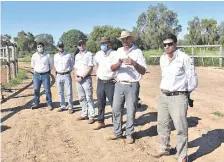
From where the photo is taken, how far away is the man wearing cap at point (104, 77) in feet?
21.0

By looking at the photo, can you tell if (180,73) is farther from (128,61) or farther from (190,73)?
(128,61)

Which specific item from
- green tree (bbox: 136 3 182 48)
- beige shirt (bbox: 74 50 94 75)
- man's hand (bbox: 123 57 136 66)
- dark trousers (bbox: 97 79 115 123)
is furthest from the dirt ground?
green tree (bbox: 136 3 182 48)

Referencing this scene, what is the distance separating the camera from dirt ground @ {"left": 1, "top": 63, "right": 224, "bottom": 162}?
16.8 feet

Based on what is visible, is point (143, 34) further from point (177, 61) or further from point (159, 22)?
point (177, 61)

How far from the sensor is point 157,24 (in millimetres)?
68250

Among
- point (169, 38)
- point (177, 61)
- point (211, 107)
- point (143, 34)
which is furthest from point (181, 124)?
point (143, 34)

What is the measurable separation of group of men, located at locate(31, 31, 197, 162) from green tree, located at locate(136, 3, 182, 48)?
2279 inches

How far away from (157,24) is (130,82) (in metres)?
64.5

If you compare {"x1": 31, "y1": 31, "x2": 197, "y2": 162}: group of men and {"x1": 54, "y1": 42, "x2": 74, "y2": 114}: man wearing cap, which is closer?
{"x1": 31, "y1": 31, "x2": 197, "y2": 162}: group of men

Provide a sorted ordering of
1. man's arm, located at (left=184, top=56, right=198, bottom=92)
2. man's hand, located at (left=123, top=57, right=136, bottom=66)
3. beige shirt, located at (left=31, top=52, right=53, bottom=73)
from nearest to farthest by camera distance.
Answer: man's arm, located at (left=184, top=56, right=198, bottom=92)
man's hand, located at (left=123, top=57, right=136, bottom=66)
beige shirt, located at (left=31, top=52, right=53, bottom=73)

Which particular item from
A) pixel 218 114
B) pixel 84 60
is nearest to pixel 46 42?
pixel 84 60

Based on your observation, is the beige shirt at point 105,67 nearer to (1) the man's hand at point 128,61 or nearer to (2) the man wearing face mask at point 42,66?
(1) the man's hand at point 128,61

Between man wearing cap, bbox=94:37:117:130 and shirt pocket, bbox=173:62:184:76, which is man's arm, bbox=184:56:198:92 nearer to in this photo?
shirt pocket, bbox=173:62:184:76

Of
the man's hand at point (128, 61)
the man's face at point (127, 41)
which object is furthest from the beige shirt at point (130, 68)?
the man's hand at point (128, 61)
